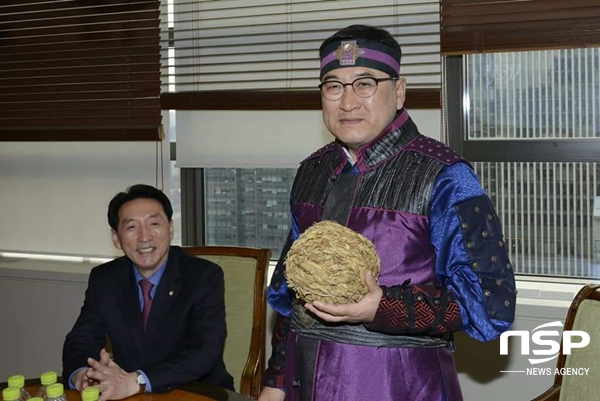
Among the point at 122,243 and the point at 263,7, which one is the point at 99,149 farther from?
the point at 122,243

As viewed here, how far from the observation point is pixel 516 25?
290cm

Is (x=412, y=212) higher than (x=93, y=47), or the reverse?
(x=93, y=47)

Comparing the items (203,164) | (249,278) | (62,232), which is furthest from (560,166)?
(62,232)

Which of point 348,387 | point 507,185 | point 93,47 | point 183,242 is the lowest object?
point 348,387

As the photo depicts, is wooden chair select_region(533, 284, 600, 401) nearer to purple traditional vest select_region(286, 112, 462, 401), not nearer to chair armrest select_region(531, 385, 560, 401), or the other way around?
chair armrest select_region(531, 385, 560, 401)

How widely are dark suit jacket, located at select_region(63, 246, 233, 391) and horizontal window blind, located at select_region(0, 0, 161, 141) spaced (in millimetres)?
1114

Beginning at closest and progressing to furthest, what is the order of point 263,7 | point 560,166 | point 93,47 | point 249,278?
point 249,278
point 560,166
point 263,7
point 93,47

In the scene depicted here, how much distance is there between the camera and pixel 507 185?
10.3ft

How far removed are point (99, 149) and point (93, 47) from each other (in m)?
0.47

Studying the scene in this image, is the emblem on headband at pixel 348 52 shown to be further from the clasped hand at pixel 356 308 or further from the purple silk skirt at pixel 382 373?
the purple silk skirt at pixel 382 373

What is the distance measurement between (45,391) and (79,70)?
2.16m

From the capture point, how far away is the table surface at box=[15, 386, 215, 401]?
201 cm

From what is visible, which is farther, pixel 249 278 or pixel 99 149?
pixel 99 149

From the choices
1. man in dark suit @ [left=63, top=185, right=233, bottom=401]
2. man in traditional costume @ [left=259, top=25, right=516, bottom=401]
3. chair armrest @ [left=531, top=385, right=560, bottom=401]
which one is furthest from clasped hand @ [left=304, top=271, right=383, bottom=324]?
man in dark suit @ [left=63, top=185, right=233, bottom=401]
